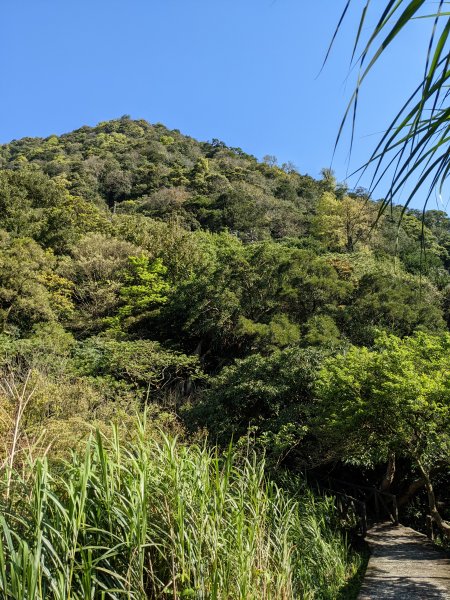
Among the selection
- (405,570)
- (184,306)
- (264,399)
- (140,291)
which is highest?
(140,291)

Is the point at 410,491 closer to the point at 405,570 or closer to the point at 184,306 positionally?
the point at 405,570

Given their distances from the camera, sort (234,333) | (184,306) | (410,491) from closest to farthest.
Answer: (410,491), (234,333), (184,306)

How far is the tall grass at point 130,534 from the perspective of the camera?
1757 mm

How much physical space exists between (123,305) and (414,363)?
12.3 m

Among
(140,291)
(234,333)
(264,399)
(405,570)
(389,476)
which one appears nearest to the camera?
(405,570)

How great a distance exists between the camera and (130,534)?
6.46 ft

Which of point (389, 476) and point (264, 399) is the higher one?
point (264, 399)

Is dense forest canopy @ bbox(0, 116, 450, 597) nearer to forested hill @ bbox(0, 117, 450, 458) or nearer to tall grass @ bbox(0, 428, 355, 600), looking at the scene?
forested hill @ bbox(0, 117, 450, 458)

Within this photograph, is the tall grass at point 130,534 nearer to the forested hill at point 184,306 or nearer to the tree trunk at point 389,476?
the forested hill at point 184,306

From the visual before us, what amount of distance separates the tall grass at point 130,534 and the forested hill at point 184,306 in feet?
7.70

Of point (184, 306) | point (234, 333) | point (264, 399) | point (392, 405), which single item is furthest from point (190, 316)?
point (392, 405)

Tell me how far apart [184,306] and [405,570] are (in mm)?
10536

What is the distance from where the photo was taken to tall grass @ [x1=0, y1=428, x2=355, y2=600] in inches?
69.2

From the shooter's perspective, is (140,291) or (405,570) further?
(140,291)
